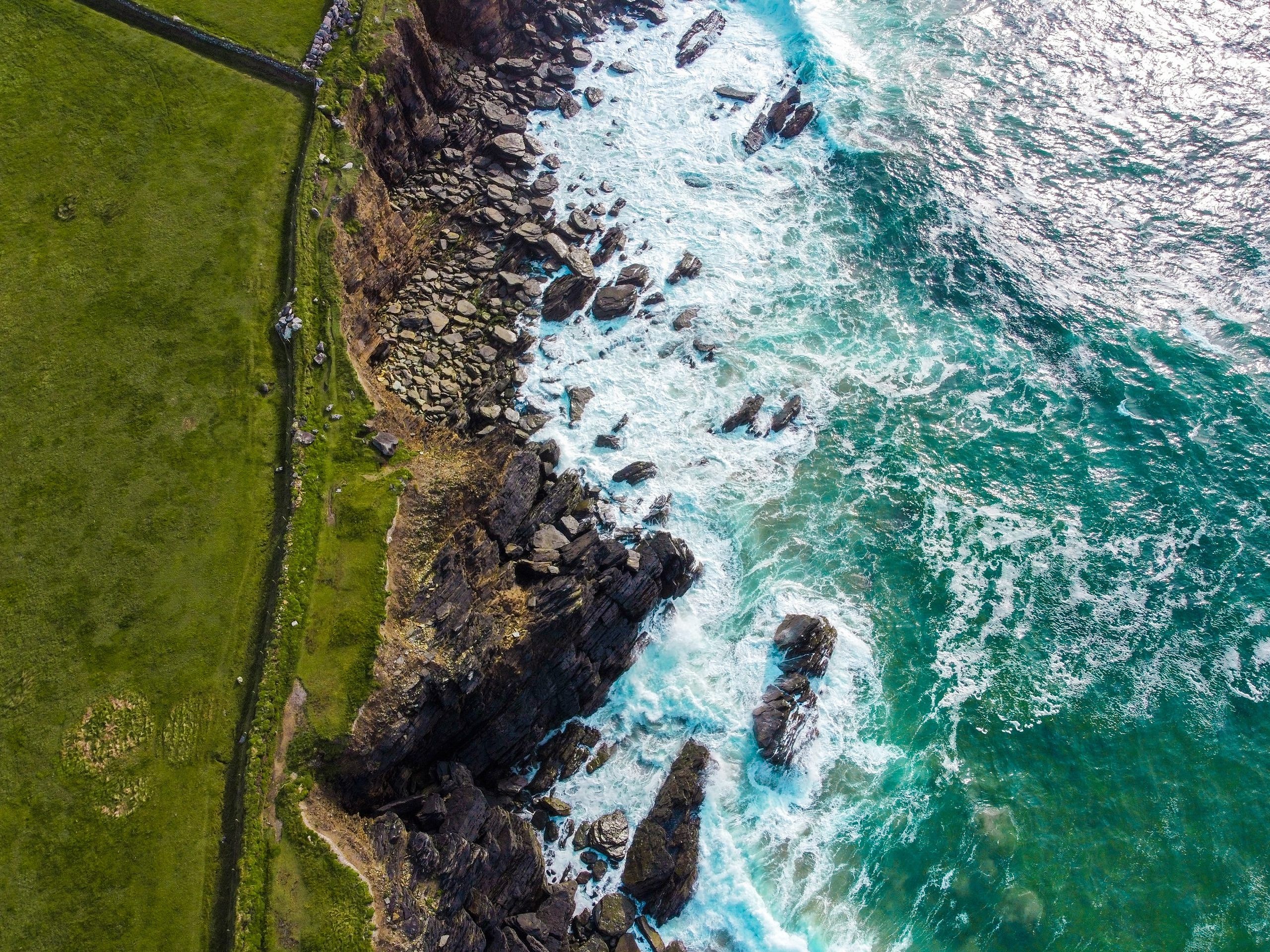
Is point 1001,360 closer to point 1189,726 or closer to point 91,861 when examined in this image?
point 1189,726

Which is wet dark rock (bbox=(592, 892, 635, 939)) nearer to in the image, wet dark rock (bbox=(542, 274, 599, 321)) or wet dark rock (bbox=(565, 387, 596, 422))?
wet dark rock (bbox=(565, 387, 596, 422))

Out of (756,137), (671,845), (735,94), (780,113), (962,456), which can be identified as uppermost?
(780,113)

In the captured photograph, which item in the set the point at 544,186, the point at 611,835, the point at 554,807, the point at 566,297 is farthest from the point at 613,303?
the point at 611,835

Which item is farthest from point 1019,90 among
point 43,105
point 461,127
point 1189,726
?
point 43,105

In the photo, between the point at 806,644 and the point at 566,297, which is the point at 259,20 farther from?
the point at 806,644

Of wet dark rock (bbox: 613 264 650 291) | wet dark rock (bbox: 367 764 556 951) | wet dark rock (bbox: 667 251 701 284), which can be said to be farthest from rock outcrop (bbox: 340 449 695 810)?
wet dark rock (bbox: 667 251 701 284)

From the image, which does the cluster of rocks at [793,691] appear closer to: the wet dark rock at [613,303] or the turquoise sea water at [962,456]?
the turquoise sea water at [962,456]

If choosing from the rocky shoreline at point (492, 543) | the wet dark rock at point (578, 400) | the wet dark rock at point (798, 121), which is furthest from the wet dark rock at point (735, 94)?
the wet dark rock at point (578, 400)

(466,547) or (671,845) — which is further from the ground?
(466,547)
